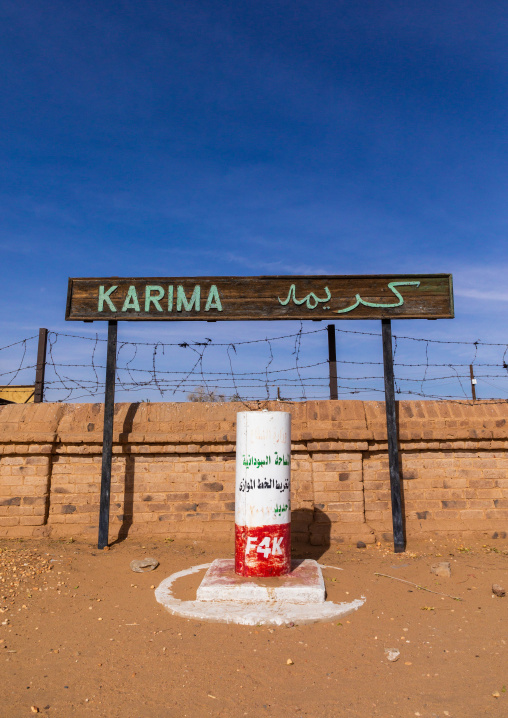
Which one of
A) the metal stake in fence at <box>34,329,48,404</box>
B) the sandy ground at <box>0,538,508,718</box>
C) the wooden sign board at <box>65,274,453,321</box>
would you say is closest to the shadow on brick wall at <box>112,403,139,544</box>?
the sandy ground at <box>0,538,508,718</box>

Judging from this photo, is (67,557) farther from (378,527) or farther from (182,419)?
(378,527)

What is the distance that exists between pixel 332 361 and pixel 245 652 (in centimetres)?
443

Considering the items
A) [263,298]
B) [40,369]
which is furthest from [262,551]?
[40,369]

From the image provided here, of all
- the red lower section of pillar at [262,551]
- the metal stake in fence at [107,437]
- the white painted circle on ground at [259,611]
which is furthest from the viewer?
the metal stake in fence at [107,437]

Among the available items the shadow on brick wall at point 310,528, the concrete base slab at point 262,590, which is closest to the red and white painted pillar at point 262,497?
the concrete base slab at point 262,590

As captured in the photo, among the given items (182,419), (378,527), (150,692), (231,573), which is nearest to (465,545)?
(378,527)

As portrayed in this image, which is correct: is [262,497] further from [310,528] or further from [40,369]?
[40,369]

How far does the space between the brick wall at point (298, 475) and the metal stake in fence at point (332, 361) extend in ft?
0.58

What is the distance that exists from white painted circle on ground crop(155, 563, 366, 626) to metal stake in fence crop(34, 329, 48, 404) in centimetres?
414

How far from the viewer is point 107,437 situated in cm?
711

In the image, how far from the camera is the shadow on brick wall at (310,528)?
23.1ft

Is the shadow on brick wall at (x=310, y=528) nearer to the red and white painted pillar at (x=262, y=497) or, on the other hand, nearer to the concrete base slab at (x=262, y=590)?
the red and white painted pillar at (x=262, y=497)

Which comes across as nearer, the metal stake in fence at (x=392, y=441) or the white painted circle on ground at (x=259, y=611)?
the white painted circle on ground at (x=259, y=611)

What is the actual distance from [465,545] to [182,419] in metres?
4.40
